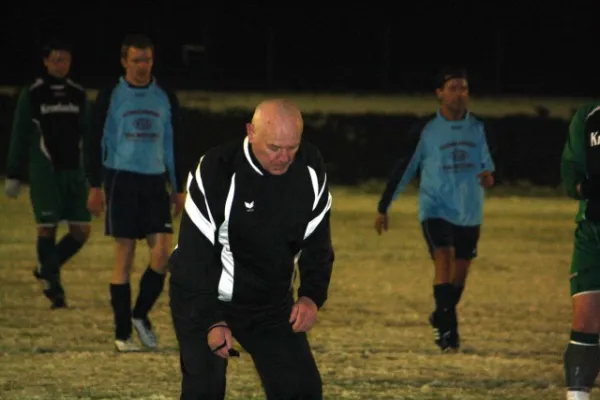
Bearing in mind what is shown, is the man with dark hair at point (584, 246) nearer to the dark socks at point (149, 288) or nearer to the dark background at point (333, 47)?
the dark socks at point (149, 288)

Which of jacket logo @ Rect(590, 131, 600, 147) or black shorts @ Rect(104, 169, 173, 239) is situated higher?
jacket logo @ Rect(590, 131, 600, 147)

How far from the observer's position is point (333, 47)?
123 feet

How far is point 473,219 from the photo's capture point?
892cm

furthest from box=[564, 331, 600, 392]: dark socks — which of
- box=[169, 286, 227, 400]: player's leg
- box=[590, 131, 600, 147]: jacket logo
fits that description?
box=[169, 286, 227, 400]: player's leg

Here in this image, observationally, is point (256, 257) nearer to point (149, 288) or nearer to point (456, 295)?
point (149, 288)

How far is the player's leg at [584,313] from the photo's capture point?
634 cm

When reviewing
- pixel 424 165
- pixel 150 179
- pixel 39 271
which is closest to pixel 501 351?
pixel 424 165

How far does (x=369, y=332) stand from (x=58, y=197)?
268cm

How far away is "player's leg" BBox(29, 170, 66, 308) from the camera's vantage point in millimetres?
10500

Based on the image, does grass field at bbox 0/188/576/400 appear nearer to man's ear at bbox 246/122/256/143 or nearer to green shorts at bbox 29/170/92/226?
green shorts at bbox 29/170/92/226

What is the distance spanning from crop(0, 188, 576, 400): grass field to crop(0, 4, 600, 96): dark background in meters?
20.5

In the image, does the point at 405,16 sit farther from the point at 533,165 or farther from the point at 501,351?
the point at 501,351

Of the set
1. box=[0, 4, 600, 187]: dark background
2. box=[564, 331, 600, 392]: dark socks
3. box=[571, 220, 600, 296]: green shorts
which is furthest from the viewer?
box=[0, 4, 600, 187]: dark background

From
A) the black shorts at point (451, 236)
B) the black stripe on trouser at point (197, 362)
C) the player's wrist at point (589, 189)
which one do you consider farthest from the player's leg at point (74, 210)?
the black stripe on trouser at point (197, 362)
